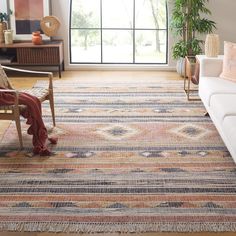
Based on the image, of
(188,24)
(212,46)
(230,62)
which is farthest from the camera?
(188,24)

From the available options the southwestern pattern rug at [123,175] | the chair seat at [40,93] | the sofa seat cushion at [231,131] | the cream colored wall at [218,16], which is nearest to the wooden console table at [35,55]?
the cream colored wall at [218,16]

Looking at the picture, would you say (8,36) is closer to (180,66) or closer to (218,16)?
(180,66)

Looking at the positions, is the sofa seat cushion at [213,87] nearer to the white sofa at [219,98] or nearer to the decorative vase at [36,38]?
the white sofa at [219,98]

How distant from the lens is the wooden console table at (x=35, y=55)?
6.17m

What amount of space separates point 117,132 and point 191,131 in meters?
0.71

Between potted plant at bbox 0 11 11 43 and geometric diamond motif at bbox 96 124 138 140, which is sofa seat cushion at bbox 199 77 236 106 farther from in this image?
potted plant at bbox 0 11 11 43

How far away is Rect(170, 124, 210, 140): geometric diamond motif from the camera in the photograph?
3993 mm

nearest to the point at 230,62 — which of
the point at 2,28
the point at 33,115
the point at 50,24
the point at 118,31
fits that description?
the point at 33,115

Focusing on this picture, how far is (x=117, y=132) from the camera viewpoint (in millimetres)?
4086

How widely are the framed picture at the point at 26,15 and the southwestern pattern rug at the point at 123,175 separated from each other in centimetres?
208

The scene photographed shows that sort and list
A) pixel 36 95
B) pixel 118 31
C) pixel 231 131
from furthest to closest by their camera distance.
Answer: pixel 118 31, pixel 36 95, pixel 231 131

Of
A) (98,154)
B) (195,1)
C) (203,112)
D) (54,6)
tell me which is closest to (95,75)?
Result: (54,6)

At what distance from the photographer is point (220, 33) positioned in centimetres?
661

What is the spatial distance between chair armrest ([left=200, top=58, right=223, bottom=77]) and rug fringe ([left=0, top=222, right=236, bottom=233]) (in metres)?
2.27
